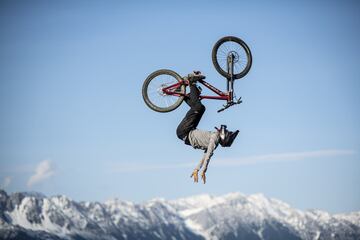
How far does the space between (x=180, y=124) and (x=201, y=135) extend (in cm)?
96

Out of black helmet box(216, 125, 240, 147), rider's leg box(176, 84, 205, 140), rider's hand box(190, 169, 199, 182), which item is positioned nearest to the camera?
rider's hand box(190, 169, 199, 182)

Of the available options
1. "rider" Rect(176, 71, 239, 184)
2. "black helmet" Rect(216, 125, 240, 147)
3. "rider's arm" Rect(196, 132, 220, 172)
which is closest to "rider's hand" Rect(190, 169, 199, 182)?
"rider" Rect(176, 71, 239, 184)

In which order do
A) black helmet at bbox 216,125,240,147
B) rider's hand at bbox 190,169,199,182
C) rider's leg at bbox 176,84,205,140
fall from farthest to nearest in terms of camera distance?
rider's leg at bbox 176,84,205,140 → black helmet at bbox 216,125,240,147 → rider's hand at bbox 190,169,199,182

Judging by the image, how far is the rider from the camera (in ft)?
83.0

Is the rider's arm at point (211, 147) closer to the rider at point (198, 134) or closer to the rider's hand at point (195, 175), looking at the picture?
the rider at point (198, 134)

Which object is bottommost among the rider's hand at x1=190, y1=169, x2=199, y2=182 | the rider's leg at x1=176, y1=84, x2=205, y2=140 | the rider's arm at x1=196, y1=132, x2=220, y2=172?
the rider's hand at x1=190, y1=169, x2=199, y2=182

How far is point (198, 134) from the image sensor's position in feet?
84.8

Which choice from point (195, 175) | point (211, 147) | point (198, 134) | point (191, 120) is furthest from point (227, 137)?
point (195, 175)

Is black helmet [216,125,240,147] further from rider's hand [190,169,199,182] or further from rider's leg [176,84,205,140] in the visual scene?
rider's hand [190,169,199,182]

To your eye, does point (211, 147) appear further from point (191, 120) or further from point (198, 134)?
point (191, 120)

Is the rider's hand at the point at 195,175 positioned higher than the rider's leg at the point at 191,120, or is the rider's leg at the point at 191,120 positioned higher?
the rider's leg at the point at 191,120

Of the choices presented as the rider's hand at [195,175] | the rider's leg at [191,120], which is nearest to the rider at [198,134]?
the rider's leg at [191,120]

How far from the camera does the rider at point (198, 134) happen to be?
83.0 feet

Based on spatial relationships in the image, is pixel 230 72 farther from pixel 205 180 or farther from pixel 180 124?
pixel 205 180
